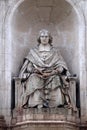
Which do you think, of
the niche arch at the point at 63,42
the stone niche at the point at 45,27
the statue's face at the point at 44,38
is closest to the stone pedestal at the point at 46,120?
the niche arch at the point at 63,42

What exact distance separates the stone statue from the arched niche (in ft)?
2.28

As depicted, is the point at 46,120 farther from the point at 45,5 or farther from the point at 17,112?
the point at 45,5

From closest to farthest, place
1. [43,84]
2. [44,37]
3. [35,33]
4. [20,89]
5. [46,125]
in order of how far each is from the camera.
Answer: [46,125] → [43,84] → [20,89] → [44,37] → [35,33]

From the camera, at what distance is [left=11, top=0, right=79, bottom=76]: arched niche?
948 inches

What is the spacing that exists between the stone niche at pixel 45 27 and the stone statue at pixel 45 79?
24.6 inches

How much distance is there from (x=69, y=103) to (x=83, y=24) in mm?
2644

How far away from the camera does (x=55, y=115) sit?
870 inches

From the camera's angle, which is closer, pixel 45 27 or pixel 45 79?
pixel 45 79

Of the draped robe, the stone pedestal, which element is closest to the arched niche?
the draped robe

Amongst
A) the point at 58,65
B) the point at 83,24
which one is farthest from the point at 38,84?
the point at 83,24

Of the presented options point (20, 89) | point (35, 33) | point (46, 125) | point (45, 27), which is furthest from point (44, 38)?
point (46, 125)

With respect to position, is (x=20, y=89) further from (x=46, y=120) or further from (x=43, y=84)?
(x=46, y=120)

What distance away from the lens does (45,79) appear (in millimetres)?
22922

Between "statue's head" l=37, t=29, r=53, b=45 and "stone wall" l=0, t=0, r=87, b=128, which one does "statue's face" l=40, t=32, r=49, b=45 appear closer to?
"statue's head" l=37, t=29, r=53, b=45
